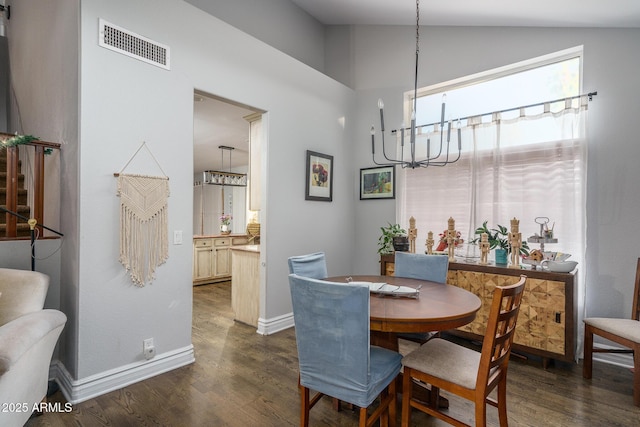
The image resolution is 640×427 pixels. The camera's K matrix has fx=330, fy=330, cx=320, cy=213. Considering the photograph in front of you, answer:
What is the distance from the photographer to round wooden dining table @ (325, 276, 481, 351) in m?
1.66

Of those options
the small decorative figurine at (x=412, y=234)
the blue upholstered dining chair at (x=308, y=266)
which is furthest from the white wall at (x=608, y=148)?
the blue upholstered dining chair at (x=308, y=266)

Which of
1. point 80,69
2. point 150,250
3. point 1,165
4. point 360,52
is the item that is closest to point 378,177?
point 360,52

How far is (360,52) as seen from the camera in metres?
4.56

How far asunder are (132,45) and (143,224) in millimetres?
1329

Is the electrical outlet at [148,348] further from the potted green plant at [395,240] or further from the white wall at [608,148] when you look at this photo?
the white wall at [608,148]

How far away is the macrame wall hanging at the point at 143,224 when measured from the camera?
2393 mm

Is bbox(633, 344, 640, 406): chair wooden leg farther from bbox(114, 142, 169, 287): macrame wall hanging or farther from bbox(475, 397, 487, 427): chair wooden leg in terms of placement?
bbox(114, 142, 169, 287): macrame wall hanging

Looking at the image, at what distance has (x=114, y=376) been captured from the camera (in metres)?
2.36

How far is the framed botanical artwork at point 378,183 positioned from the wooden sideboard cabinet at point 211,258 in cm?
313

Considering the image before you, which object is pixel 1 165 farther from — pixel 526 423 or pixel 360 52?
pixel 526 423

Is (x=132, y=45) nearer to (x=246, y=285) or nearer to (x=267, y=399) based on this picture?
(x=246, y=285)

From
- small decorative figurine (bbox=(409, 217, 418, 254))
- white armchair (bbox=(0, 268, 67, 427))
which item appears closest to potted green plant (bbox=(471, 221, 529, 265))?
small decorative figurine (bbox=(409, 217, 418, 254))

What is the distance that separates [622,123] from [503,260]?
1512 millimetres

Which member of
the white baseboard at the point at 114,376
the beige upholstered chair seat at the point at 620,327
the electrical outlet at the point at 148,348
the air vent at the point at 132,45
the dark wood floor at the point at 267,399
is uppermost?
the air vent at the point at 132,45
